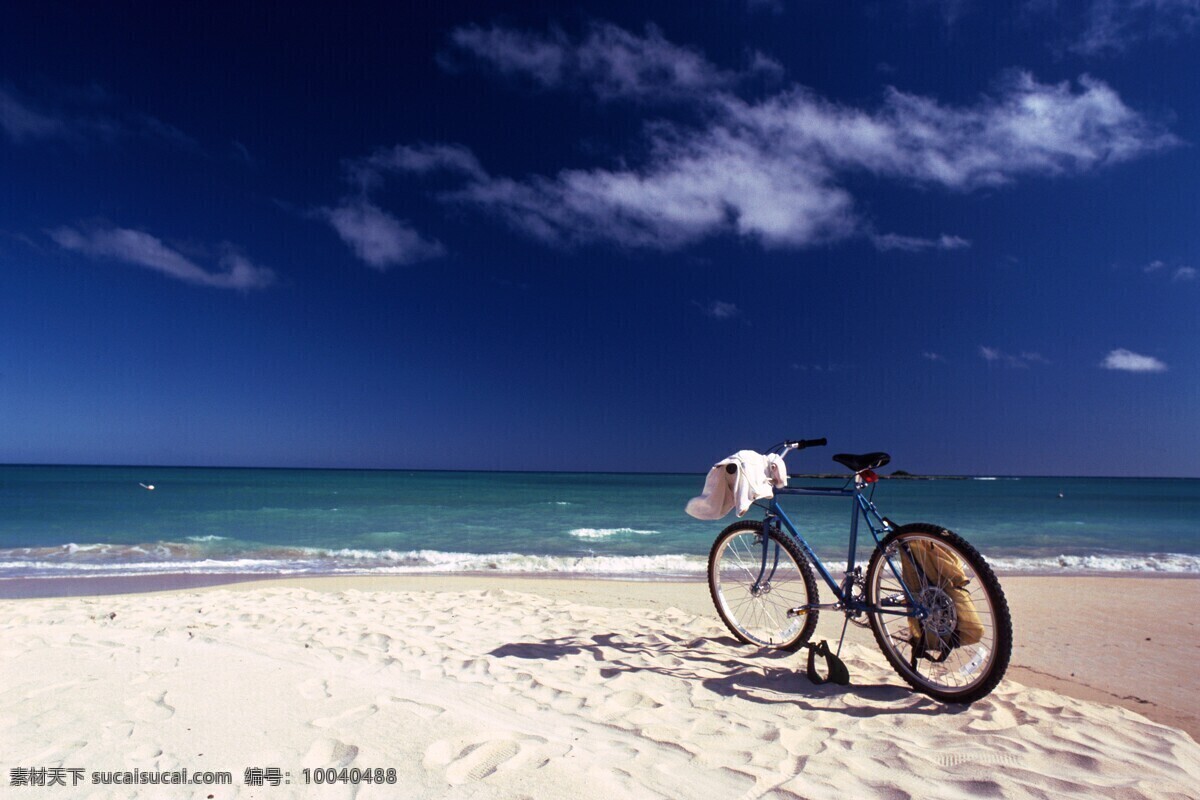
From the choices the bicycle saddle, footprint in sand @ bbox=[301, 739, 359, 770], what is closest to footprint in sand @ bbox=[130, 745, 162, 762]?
footprint in sand @ bbox=[301, 739, 359, 770]

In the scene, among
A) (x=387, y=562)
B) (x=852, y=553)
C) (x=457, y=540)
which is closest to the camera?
(x=852, y=553)

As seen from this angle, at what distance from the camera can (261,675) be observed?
3.69 m

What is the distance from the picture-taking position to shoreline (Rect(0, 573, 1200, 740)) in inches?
166

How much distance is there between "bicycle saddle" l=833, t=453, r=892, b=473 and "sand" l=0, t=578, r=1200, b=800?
137 cm

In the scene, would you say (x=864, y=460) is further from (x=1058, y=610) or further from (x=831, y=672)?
(x=1058, y=610)

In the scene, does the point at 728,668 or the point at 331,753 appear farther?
the point at 728,668

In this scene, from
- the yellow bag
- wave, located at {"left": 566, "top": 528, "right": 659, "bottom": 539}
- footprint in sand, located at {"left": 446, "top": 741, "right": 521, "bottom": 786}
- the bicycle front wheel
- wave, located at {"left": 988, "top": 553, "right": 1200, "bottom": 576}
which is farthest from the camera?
wave, located at {"left": 566, "top": 528, "right": 659, "bottom": 539}

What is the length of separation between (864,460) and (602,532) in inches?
677

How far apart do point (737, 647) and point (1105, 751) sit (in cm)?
234

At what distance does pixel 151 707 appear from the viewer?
121 inches

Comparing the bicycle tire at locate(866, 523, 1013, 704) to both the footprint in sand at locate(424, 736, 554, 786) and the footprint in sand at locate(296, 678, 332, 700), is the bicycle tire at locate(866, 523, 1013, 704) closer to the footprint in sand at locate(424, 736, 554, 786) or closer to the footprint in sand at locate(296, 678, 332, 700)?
the footprint in sand at locate(424, 736, 554, 786)

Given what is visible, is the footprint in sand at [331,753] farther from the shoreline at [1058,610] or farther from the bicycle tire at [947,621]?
the shoreline at [1058,610]

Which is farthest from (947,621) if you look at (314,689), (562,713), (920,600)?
(314,689)

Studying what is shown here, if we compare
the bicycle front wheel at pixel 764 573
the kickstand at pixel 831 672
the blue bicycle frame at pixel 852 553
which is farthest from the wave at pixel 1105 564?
the kickstand at pixel 831 672
